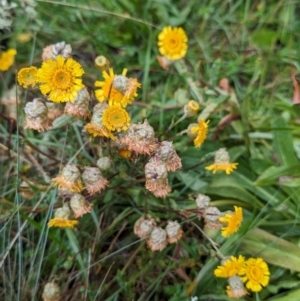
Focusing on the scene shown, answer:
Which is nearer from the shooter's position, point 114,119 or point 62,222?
point 114,119

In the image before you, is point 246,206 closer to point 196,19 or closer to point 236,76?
point 236,76

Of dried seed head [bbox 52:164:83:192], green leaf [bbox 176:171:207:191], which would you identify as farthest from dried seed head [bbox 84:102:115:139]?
green leaf [bbox 176:171:207:191]

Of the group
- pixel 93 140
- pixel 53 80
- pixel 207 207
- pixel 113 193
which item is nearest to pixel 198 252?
pixel 207 207

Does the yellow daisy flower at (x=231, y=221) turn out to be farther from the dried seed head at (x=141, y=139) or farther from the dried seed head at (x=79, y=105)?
the dried seed head at (x=79, y=105)

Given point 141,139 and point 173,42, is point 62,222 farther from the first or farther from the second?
point 173,42

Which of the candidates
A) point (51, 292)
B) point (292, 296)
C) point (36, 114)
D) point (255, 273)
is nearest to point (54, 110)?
point (36, 114)

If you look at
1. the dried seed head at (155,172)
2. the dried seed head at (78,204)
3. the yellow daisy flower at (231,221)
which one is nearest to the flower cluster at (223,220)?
the yellow daisy flower at (231,221)

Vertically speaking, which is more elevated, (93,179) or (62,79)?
(62,79)
